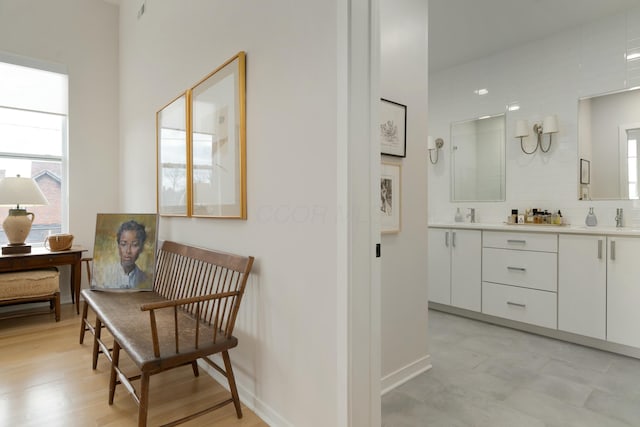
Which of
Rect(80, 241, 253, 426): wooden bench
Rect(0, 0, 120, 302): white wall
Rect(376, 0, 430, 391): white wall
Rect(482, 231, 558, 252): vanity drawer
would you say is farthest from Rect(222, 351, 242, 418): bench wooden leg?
Rect(0, 0, 120, 302): white wall

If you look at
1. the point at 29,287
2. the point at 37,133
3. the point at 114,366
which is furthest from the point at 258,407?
the point at 37,133

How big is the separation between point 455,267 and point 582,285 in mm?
1050

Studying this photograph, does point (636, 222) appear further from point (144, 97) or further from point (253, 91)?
point (144, 97)

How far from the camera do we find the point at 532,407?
1.93m

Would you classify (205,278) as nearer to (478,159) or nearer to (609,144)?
(478,159)

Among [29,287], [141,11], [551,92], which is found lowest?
[29,287]

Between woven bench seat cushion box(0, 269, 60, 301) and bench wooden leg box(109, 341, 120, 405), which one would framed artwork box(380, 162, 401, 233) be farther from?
woven bench seat cushion box(0, 269, 60, 301)

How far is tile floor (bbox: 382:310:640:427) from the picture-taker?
6.03 feet

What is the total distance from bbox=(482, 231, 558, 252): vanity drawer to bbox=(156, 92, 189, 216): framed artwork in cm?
273

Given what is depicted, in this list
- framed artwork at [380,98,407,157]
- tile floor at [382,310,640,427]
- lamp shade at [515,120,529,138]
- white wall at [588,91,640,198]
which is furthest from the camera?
lamp shade at [515,120,529,138]

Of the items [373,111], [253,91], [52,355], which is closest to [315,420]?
[373,111]

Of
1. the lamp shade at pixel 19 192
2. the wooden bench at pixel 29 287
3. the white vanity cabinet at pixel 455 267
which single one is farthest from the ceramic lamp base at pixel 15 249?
the white vanity cabinet at pixel 455 267

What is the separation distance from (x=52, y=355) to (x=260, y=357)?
185 cm

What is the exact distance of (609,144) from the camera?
3.12 m
